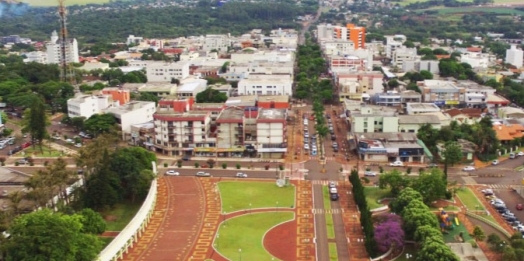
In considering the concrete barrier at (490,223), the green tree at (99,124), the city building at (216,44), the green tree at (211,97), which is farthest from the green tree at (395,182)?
the city building at (216,44)

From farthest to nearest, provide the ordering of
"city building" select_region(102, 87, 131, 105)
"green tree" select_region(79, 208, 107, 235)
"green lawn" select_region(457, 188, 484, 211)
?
"city building" select_region(102, 87, 131, 105)
"green lawn" select_region(457, 188, 484, 211)
"green tree" select_region(79, 208, 107, 235)

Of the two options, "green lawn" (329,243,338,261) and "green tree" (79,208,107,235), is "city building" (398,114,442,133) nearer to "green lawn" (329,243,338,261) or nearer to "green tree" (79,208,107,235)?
"green lawn" (329,243,338,261)

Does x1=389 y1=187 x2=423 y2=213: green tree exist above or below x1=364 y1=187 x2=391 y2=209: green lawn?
above

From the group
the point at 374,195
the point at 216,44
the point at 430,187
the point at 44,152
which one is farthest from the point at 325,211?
the point at 216,44

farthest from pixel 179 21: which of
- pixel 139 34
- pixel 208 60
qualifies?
pixel 208 60

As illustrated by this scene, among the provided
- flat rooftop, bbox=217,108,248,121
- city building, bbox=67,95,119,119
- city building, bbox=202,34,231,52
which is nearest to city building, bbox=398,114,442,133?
flat rooftop, bbox=217,108,248,121

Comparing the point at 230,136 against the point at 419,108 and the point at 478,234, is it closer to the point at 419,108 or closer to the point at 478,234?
the point at 419,108
